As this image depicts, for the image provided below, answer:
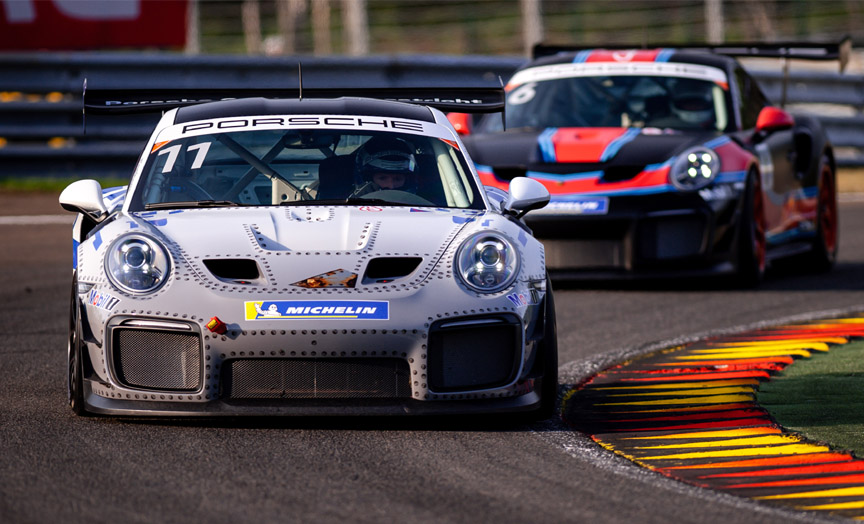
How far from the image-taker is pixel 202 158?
6.30 m

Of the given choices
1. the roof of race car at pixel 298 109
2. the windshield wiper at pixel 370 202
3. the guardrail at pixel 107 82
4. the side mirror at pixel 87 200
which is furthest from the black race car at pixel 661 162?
the guardrail at pixel 107 82

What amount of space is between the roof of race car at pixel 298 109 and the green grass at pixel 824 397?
6.20 feet

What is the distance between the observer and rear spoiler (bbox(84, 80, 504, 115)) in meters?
6.58

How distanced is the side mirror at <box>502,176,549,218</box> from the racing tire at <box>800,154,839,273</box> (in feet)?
18.5

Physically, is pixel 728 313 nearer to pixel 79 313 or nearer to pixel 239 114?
pixel 239 114

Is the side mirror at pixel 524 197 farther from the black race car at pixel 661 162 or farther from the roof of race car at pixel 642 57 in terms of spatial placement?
the roof of race car at pixel 642 57

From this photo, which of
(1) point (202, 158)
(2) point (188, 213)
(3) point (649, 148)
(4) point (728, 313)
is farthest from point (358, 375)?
(3) point (649, 148)

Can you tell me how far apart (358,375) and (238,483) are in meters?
0.82

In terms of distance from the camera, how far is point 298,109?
661 centimetres

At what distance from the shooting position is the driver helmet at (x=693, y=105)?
416 inches

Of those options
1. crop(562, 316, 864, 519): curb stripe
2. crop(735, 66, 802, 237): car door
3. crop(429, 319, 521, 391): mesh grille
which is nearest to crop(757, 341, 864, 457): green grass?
crop(562, 316, 864, 519): curb stripe

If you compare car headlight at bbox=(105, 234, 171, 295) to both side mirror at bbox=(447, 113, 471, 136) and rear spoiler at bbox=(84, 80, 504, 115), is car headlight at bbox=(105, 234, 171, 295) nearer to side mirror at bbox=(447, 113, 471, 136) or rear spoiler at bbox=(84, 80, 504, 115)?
rear spoiler at bbox=(84, 80, 504, 115)

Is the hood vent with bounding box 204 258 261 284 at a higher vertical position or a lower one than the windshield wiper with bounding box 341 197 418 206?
lower

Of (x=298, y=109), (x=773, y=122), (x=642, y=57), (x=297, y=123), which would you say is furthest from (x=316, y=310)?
(x=642, y=57)
